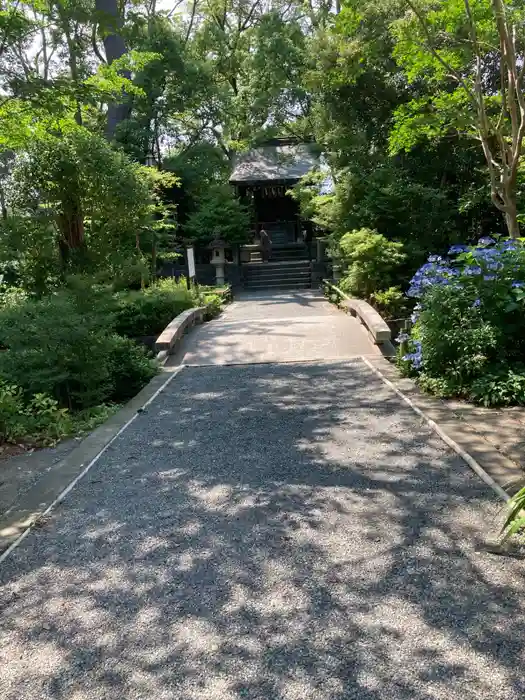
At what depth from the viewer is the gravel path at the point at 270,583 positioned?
2.20 metres

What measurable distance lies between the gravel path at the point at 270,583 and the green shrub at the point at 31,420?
120cm

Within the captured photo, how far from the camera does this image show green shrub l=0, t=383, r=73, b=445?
5629 millimetres

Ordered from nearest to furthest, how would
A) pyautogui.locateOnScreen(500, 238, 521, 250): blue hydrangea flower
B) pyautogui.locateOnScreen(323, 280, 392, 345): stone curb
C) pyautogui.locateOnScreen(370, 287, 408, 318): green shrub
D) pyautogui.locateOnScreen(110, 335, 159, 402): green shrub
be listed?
pyautogui.locateOnScreen(500, 238, 521, 250): blue hydrangea flower
pyautogui.locateOnScreen(110, 335, 159, 402): green shrub
pyautogui.locateOnScreen(323, 280, 392, 345): stone curb
pyautogui.locateOnScreen(370, 287, 408, 318): green shrub

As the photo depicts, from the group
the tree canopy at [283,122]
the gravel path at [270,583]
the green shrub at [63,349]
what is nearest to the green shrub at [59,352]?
the green shrub at [63,349]

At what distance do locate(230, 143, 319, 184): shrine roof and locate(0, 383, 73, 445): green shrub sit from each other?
18474 millimetres

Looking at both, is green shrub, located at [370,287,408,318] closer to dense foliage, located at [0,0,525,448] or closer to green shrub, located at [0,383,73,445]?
dense foliage, located at [0,0,525,448]

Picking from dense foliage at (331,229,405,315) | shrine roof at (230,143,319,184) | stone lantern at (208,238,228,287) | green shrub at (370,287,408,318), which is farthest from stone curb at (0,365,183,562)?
shrine roof at (230,143,319,184)

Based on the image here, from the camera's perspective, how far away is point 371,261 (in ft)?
42.9

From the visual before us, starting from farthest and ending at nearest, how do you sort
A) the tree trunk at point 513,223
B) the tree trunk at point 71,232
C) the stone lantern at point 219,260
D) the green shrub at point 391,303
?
the stone lantern at point 219,260
the green shrub at point 391,303
the tree trunk at point 71,232
the tree trunk at point 513,223

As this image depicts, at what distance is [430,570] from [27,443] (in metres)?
4.12

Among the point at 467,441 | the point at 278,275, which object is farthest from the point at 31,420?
the point at 278,275

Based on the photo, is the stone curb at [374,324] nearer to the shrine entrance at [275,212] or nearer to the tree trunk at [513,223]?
the tree trunk at [513,223]

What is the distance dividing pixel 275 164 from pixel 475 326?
64.6ft

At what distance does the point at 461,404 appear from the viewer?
5738mm
